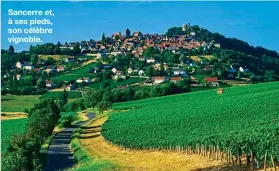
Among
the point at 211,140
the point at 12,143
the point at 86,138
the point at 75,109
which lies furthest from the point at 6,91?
the point at 211,140

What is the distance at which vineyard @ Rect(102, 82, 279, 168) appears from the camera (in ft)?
100.0

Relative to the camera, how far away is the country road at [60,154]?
43.3 meters

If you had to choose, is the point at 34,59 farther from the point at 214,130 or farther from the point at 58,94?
the point at 214,130

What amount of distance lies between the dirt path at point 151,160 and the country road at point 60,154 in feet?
7.70

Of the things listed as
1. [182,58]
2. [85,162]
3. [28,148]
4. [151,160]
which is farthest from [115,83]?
[151,160]

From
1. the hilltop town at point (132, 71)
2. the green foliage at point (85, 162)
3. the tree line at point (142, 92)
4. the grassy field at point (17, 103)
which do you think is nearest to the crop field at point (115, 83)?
the hilltop town at point (132, 71)

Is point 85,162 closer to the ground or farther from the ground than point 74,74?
closer to the ground

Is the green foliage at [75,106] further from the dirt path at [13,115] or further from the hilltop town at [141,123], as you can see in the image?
the dirt path at [13,115]

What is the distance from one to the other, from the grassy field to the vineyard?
136 feet

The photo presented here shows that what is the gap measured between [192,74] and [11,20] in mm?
119045

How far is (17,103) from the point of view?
378 ft

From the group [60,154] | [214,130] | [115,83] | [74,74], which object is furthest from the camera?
[74,74]

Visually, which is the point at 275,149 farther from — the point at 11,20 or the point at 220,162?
the point at 11,20

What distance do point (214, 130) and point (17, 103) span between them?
7775cm
